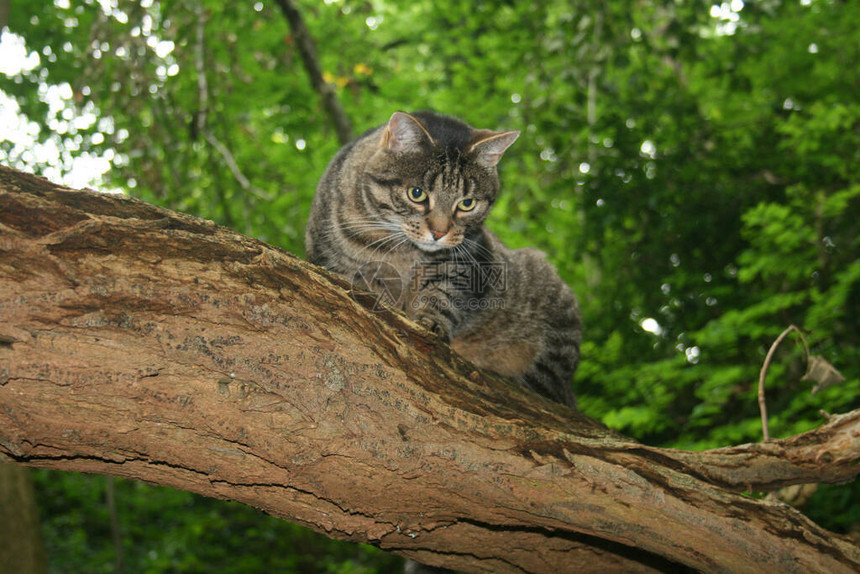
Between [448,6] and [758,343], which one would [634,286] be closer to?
[758,343]

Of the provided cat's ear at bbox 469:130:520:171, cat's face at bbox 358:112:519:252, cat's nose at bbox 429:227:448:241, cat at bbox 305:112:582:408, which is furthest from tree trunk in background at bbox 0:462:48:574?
cat's ear at bbox 469:130:520:171

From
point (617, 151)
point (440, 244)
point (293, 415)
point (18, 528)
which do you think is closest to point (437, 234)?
point (440, 244)

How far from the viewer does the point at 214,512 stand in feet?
27.5

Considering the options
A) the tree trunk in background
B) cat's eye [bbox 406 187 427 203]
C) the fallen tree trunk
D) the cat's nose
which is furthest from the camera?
the tree trunk in background

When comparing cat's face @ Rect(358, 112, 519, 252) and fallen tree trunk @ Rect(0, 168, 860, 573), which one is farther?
cat's face @ Rect(358, 112, 519, 252)

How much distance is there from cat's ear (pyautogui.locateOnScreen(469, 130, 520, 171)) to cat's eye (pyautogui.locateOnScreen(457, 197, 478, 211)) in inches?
8.4

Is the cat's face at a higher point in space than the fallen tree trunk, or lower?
higher

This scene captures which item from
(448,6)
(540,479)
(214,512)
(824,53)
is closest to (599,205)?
(824,53)

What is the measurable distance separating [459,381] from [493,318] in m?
1.23

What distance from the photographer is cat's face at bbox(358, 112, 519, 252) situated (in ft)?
9.65

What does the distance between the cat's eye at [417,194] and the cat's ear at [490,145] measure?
1.12 feet

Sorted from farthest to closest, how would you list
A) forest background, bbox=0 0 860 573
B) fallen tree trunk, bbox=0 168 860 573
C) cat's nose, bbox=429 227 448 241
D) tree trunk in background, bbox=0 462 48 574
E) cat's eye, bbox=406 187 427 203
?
forest background, bbox=0 0 860 573, tree trunk in background, bbox=0 462 48 574, cat's eye, bbox=406 187 427 203, cat's nose, bbox=429 227 448 241, fallen tree trunk, bbox=0 168 860 573

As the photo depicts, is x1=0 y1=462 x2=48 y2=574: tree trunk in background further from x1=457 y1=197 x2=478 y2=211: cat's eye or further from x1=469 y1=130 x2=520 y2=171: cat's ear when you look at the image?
x1=469 y1=130 x2=520 y2=171: cat's ear

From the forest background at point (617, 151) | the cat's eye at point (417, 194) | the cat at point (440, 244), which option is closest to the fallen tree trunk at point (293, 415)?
the cat at point (440, 244)
